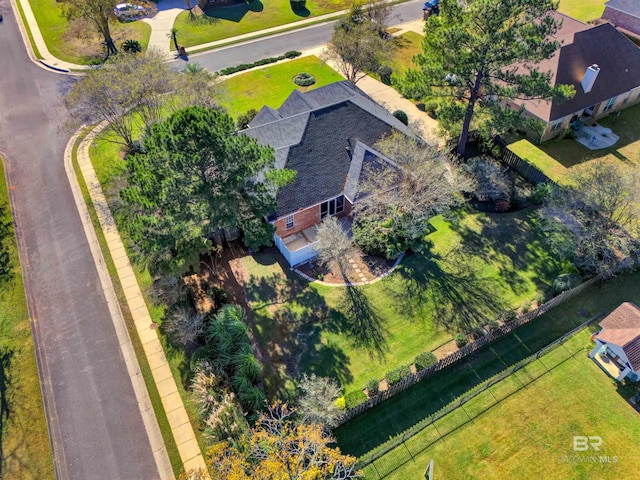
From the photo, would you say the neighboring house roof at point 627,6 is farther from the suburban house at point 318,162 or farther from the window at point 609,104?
the suburban house at point 318,162

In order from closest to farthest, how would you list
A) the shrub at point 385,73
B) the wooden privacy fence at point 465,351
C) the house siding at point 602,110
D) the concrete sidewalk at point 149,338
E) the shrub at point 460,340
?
the concrete sidewalk at point 149,338
the wooden privacy fence at point 465,351
the shrub at point 460,340
the house siding at point 602,110
the shrub at point 385,73

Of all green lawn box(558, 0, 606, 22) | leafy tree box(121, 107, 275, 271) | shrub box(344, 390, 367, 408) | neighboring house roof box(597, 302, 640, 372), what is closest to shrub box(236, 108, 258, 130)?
leafy tree box(121, 107, 275, 271)

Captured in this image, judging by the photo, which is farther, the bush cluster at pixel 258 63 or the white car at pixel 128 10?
the white car at pixel 128 10

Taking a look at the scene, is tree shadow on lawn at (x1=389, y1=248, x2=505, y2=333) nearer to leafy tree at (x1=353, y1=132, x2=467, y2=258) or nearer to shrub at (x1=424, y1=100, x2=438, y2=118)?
leafy tree at (x1=353, y1=132, x2=467, y2=258)

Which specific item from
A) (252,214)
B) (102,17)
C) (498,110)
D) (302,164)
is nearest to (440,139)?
(498,110)

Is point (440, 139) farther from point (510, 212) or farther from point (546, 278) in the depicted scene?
point (546, 278)

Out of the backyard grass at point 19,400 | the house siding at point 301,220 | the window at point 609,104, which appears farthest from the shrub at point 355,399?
the window at point 609,104

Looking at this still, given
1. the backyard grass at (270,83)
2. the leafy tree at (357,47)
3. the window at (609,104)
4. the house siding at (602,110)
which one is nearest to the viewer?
the house siding at (602,110)

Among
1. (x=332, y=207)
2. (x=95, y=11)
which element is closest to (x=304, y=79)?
(x=332, y=207)
